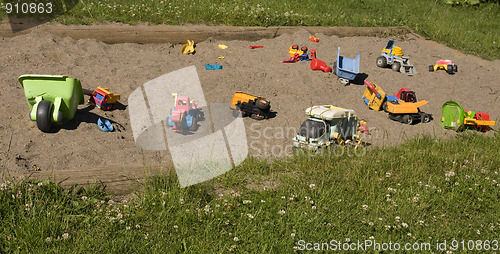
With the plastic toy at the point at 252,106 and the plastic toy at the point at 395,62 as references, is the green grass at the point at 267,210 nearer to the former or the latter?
the plastic toy at the point at 252,106

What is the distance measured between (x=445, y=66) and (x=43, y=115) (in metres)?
5.72

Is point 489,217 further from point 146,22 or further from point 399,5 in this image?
point 399,5

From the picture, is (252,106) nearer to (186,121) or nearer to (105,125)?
(186,121)

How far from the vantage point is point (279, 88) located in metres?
6.46

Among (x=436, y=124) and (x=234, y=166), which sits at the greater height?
(x=234, y=166)

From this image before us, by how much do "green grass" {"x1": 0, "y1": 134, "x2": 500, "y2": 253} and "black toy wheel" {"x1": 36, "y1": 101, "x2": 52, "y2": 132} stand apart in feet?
4.42

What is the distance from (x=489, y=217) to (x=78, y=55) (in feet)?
17.3

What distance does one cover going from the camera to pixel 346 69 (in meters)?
6.73

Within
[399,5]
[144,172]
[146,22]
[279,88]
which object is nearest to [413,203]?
[144,172]

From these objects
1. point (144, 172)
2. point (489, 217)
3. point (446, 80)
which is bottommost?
point (446, 80)

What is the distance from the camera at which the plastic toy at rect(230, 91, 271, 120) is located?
219 inches

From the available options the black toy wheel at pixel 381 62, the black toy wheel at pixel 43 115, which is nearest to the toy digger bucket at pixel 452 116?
the black toy wheel at pixel 381 62

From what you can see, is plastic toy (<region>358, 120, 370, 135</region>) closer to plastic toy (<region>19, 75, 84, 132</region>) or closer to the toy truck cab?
the toy truck cab

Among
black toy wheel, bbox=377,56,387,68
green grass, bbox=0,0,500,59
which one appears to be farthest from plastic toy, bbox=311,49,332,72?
green grass, bbox=0,0,500,59
